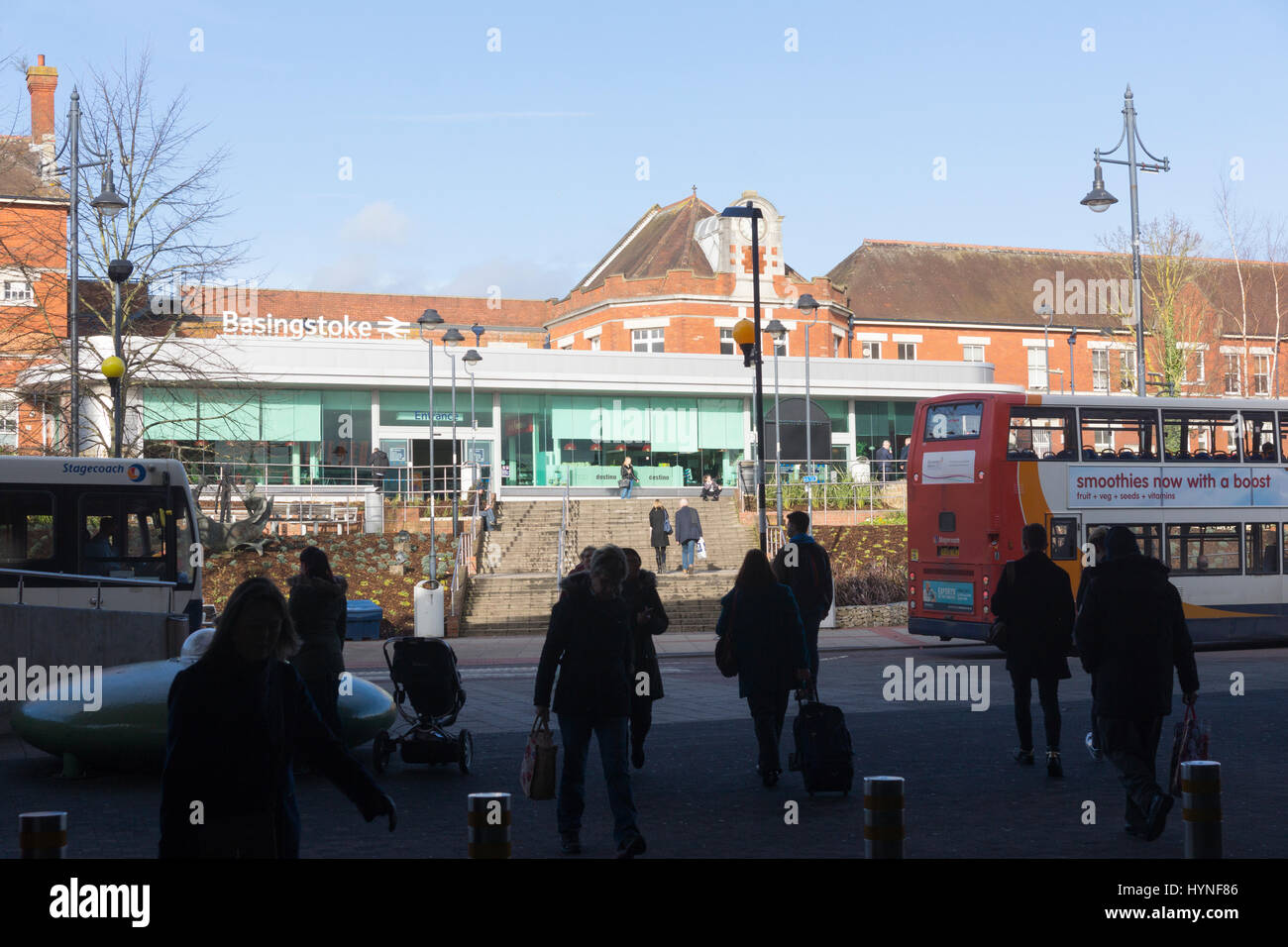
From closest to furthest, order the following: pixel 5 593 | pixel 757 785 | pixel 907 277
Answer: pixel 757 785
pixel 5 593
pixel 907 277

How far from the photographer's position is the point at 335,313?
6969cm

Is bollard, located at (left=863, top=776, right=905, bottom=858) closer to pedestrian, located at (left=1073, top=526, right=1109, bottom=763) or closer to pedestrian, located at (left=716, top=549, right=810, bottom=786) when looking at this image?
pedestrian, located at (left=1073, top=526, right=1109, bottom=763)

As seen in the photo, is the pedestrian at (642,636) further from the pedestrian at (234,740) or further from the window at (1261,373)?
the window at (1261,373)

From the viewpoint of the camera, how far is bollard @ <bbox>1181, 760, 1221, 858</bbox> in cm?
594

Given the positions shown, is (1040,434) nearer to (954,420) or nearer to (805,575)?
(954,420)

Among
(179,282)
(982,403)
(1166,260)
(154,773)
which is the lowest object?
(154,773)

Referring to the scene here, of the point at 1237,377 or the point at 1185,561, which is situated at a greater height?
the point at 1237,377

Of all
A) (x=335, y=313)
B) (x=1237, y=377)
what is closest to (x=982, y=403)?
(x=1237, y=377)

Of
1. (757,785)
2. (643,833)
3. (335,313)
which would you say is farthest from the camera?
(335,313)

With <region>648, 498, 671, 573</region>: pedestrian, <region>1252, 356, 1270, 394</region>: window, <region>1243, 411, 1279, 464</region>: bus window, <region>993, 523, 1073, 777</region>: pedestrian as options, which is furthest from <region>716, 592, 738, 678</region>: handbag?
<region>1252, 356, 1270, 394</region>: window

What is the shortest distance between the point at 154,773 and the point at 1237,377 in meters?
55.8

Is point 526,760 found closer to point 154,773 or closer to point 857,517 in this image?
point 154,773

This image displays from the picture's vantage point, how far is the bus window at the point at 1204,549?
2180 cm

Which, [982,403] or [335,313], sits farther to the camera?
[335,313]
